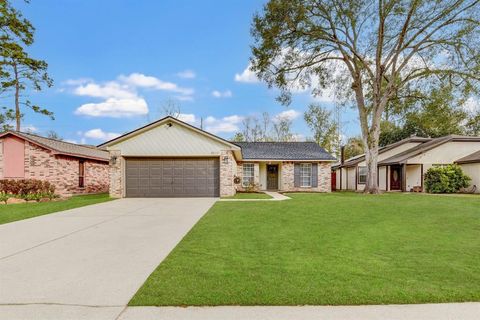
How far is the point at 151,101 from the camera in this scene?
104 ft

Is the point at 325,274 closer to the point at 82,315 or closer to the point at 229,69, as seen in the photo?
the point at 82,315

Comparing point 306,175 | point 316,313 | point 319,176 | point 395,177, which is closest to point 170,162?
point 306,175

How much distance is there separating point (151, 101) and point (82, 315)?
101 ft

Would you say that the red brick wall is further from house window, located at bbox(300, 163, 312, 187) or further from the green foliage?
the green foliage

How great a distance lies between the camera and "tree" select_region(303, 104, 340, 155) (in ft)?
131

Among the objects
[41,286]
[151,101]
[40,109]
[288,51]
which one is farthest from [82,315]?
Answer: [151,101]

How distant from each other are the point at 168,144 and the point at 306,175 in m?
11.0

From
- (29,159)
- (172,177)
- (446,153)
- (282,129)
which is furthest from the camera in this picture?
(282,129)

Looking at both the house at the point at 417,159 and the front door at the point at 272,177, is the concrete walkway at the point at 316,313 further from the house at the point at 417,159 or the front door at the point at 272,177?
the house at the point at 417,159

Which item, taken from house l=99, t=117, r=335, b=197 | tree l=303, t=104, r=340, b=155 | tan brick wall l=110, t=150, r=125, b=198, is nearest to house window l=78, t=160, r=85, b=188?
house l=99, t=117, r=335, b=197

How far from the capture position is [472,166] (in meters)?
20.7

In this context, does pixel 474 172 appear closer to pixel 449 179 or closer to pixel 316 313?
pixel 449 179

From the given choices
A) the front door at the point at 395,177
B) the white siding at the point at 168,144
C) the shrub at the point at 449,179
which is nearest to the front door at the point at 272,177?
the white siding at the point at 168,144

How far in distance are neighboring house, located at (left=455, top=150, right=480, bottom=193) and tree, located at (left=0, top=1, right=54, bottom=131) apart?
33.8m
